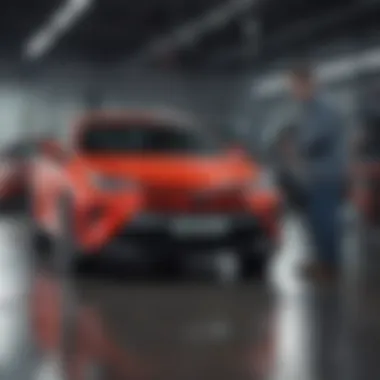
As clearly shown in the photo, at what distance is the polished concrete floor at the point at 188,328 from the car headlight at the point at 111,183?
762 mm

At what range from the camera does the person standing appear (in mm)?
8789

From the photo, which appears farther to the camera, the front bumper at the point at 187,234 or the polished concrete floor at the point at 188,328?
the front bumper at the point at 187,234

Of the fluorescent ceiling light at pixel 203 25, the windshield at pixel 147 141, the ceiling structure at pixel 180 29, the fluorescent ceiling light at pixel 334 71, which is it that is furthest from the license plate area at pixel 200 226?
the fluorescent ceiling light at pixel 203 25

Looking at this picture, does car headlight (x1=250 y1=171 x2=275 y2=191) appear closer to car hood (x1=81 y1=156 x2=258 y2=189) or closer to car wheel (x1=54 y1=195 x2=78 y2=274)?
car hood (x1=81 y1=156 x2=258 y2=189)

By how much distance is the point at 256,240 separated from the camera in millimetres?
8555

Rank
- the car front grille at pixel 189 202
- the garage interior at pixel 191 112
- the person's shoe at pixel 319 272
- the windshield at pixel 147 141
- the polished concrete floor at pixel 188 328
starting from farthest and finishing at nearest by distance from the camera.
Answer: the windshield at pixel 147 141 < the person's shoe at pixel 319 272 < the car front grille at pixel 189 202 < the garage interior at pixel 191 112 < the polished concrete floor at pixel 188 328

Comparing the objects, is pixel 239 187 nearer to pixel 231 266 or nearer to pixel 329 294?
pixel 231 266

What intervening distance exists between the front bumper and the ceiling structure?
1506 millimetres

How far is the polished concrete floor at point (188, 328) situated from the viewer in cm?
506

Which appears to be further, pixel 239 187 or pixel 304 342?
pixel 239 187

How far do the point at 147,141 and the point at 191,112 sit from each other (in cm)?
50

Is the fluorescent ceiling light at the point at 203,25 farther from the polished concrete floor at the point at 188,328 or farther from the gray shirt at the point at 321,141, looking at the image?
the polished concrete floor at the point at 188,328

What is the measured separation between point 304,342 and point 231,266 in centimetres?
329

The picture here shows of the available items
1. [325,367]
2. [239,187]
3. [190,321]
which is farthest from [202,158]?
[325,367]
